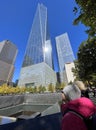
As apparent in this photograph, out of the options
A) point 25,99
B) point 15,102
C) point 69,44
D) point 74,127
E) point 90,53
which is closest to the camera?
point 74,127

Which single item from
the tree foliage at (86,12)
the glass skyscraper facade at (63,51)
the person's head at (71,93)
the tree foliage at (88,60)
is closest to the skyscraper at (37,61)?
the glass skyscraper facade at (63,51)

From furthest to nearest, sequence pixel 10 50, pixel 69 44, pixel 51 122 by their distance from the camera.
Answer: pixel 69 44
pixel 10 50
pixel 51 122

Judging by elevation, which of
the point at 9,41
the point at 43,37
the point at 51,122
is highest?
the point at 9,41

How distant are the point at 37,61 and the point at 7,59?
50.9 metres

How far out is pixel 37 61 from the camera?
8662cm

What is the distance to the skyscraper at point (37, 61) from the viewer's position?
2953 inches

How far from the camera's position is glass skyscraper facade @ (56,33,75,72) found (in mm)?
135625

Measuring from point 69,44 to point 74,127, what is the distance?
146010 mm

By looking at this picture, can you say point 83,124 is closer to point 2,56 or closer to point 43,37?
point 43,37

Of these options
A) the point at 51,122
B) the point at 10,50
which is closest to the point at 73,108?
the point at 51,122

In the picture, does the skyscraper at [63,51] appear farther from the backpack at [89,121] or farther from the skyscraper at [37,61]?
the backpack at [89,121]

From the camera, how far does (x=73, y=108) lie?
3.07 ft

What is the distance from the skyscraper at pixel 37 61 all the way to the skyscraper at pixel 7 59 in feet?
109

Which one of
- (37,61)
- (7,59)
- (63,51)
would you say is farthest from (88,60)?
(63,51)
